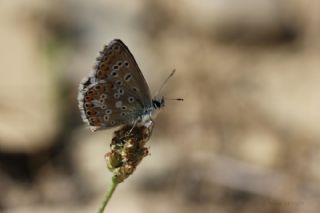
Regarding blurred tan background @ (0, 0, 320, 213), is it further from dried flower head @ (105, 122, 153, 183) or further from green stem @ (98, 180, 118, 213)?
green stem @ (98, 180, 118, 213)

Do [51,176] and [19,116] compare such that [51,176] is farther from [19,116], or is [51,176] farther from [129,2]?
[129,2]

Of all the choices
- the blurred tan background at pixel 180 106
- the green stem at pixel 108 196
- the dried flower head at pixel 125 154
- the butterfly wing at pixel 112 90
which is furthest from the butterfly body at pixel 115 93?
the blurred tan background at pixel 180 106

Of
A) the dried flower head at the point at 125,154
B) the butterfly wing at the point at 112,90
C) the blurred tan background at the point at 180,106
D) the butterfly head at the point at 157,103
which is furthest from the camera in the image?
the blurred tan background at the point at 180,106

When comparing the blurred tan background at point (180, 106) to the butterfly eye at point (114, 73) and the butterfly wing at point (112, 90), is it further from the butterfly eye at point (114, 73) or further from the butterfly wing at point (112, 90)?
the butterfly eye at point (114, 73)

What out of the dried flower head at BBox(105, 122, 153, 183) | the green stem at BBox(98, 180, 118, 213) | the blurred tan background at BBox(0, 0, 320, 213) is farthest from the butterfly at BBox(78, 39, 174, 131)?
the blurred tan background at BBox(0, 0, 320, 213)

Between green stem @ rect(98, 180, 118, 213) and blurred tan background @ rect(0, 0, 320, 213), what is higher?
green stem @ rect(98, 180, 118, 213)

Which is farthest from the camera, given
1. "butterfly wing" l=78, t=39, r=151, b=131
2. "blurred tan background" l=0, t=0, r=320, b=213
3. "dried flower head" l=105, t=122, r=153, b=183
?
"blurred tan background" l=0, t=0, r=320, b=213

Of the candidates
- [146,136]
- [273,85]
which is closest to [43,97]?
[273,85]
